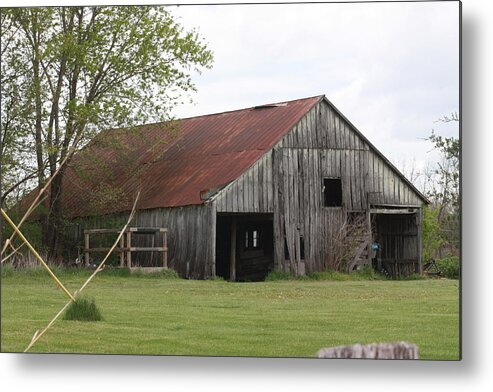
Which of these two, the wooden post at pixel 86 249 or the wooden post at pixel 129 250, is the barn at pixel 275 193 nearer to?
the wooden post at pixel 129 250

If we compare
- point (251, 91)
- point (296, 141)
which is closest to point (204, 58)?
point (251, 91)

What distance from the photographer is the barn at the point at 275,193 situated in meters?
16.2

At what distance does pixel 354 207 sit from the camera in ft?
64.0

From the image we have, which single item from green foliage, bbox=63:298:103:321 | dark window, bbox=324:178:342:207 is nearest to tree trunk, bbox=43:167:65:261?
green foliage, bbox=63:298:103:321

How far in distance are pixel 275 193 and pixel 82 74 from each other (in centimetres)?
529

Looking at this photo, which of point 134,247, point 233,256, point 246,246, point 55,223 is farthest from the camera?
point 246,246

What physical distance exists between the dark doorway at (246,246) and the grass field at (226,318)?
164 inches

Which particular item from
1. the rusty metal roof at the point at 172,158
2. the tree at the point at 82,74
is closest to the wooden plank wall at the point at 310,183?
the rusty metal roof at the point at 172,158

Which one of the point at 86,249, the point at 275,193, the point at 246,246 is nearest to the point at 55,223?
the point at 86,249

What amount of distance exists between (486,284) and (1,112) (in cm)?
517

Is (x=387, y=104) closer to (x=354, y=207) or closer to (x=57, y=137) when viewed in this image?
(x=57, y=137)

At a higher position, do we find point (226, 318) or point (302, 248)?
point (302, 248)

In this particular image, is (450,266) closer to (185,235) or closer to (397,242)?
(185,235)

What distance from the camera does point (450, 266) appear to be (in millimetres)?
12047
